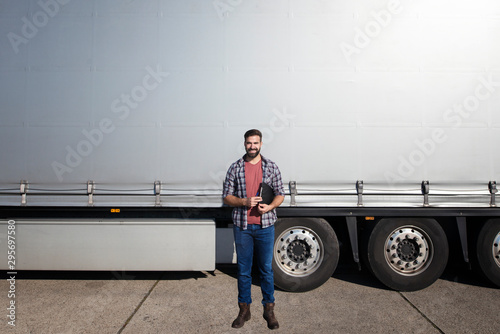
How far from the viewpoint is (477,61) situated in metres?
3.76

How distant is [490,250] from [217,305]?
3.48 m

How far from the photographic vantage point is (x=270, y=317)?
10.4 ft

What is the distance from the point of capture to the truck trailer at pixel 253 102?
3750mm

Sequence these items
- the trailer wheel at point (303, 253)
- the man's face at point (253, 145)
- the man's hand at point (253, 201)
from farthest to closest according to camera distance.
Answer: the trailer wheel at point (303, 253) < the man's face at point (253, 145) < the man's hand at point (253, 201)

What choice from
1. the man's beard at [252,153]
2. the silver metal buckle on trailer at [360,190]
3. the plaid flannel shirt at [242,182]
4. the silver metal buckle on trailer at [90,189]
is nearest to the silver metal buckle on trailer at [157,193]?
the silver metal buckle on trailer at [90,189]

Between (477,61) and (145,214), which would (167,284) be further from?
(477,61)

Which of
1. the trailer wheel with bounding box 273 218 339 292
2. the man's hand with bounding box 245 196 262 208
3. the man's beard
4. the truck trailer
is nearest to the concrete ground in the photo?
the trailer wheel with bounding box 273 218 339 292

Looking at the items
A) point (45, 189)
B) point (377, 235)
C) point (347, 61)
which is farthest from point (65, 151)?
point (377, 235)

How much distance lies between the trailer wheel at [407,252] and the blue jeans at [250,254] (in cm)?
158

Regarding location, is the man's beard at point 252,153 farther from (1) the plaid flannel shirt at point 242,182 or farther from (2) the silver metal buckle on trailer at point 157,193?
(2) the silver metal buckle on trailer at point 157,193

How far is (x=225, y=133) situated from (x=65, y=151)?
1938mm

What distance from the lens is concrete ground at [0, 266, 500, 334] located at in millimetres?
3223

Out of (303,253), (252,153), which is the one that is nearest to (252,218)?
(252,153)

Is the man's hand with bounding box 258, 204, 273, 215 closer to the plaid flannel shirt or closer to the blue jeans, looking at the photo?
the plaid flannel shirt
